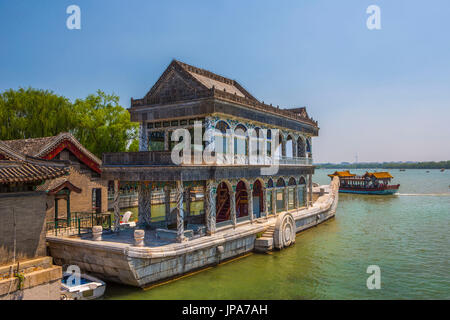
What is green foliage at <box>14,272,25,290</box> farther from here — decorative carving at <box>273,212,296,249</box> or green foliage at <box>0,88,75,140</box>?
green foliage at <box>0,88,75,140</box>

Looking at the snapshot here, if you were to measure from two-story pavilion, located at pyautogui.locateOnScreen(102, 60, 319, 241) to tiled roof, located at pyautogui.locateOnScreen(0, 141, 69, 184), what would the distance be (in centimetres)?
431

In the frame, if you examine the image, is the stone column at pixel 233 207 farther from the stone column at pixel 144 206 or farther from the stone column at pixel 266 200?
the stone column at pixel 144 206

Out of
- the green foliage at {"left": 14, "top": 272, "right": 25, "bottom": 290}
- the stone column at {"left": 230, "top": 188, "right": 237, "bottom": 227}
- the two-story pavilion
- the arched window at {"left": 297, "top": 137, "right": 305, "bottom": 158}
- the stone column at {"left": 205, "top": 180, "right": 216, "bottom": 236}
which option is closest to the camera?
the green foliage at {"left": 14, "top": 272, "right": 25, "bottom": 290}

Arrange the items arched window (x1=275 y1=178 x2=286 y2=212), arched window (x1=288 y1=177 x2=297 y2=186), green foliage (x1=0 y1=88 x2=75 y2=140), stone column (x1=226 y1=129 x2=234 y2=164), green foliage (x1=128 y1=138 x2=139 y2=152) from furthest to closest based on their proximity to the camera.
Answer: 1. green foliage (x1=128 y1=138 x2=139 y2=152)
2. green foliage (x1=0 y1=88 x2=75 y2=140)
3. arched window (x1=288 y1=177 x2=297 y2=186)
4. arched window (x1=275 y1=178 x2=286 y2=212)
5. stone column (x1=226 y1=129 x2=234 y2=164)

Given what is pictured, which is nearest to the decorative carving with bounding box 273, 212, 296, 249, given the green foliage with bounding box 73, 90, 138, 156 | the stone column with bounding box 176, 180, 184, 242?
the stone column with bounding box 176, 180, 184, 242

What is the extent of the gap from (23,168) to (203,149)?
332 inches

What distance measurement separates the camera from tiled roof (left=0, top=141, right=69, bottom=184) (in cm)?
1066

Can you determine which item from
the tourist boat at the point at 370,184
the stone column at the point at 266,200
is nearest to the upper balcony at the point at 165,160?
the stone column at the point at 266,200

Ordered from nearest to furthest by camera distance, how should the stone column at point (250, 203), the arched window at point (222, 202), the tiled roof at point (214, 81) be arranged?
the tiled roof at point (214, 81) → the stone column at point (250, 203) → the arched window at point (222, 202)

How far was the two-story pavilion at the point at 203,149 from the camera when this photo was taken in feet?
51.8

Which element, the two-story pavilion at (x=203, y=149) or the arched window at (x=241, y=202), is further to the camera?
the arched window at (x=241, y=202)

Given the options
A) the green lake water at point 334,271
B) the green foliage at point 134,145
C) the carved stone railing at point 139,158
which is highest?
the green foliage at point 134,145

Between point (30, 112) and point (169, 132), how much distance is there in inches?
909

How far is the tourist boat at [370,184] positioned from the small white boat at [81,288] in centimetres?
4706
